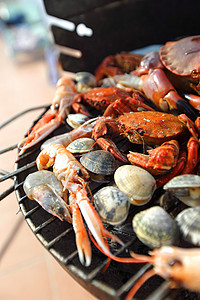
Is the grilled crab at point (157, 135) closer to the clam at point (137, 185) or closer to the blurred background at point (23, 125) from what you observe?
the clam at point (137, 185)

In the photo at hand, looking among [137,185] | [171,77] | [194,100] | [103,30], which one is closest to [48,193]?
[137,185]

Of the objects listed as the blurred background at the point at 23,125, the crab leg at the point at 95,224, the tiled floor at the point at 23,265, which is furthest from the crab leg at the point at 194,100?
the tiled floor at the point at 23,265

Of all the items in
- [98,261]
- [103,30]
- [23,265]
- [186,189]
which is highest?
[103,30]

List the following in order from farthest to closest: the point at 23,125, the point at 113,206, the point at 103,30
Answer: the point at 23,125 < the point at 103,30 < the point at 113,206

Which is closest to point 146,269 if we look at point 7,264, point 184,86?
point 184,86

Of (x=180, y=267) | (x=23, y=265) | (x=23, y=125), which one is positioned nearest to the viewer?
(x=180, y=267)

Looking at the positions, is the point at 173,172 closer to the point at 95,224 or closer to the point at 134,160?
the point at 134,160

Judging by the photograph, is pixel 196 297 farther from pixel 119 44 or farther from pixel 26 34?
pixel 26 34

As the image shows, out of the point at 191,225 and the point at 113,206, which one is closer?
the point at 191,225
